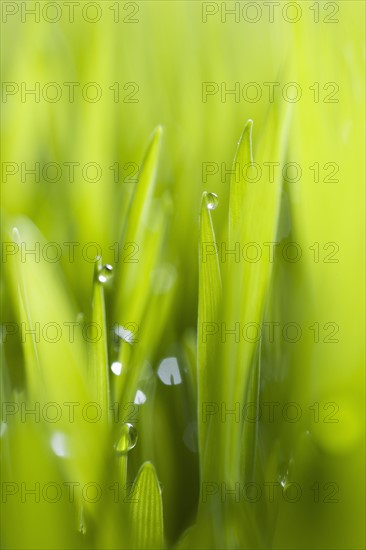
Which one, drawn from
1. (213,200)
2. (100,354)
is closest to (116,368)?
(100,354)

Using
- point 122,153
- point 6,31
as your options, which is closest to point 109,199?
point 122,153

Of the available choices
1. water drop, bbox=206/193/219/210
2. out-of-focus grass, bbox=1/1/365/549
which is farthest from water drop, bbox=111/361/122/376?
water drop, bbox=206/193/219/210

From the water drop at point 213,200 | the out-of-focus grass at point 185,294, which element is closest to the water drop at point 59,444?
the out-of-focus grass at point 185,294

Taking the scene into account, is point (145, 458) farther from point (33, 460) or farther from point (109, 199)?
point (109, 199)

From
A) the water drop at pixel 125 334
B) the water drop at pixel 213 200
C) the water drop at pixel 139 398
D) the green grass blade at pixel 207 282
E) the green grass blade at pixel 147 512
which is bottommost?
the green grass blade at pixel 147 512

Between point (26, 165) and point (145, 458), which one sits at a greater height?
point (26, 165)

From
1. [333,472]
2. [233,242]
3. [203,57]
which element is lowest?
[333,472]

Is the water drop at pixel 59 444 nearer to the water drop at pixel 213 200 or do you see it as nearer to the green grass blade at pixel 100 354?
the green grass blade at pixel 100 354

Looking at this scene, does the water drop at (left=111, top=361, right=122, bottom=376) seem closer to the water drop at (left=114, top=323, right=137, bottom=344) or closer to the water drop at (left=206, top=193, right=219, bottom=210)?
the water drop at (left=114, top=323, right=137, bottom=344)
